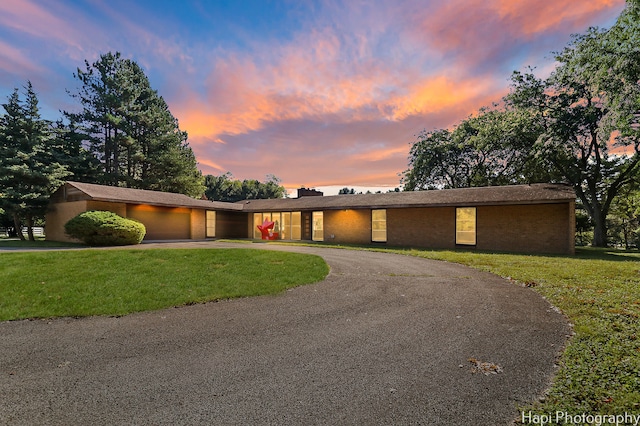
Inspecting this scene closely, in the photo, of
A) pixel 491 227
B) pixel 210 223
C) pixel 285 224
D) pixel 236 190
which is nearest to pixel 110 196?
pixel 210 223

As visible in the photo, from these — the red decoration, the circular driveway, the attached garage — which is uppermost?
the attached garage

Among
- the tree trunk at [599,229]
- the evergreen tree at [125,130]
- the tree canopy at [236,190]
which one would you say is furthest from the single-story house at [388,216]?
the tree canopy at [236,190]

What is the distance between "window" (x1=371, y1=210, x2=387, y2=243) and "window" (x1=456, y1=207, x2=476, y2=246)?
455 centimetres

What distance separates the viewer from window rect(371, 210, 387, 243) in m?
20.6

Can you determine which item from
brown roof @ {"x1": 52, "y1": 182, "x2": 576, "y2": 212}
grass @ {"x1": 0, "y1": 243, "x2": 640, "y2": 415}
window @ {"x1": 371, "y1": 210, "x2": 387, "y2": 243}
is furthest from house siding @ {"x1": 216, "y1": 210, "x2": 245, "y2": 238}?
grass @ {"x1": 0, "y1": 243, "x2": 640, "y2": 415}

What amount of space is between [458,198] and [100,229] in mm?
20141

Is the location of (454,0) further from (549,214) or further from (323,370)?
(549,214)

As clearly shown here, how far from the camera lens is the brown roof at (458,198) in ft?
51.1

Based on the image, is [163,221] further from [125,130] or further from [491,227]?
[491,227]

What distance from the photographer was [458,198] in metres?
18.0

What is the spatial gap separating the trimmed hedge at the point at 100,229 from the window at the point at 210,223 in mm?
8549

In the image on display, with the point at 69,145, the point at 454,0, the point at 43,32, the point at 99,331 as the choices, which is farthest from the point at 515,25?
the point at 69,145

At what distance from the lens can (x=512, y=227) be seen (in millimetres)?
16594

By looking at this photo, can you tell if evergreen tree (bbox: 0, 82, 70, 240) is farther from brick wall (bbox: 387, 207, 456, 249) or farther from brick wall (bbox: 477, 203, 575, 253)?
brick wall (bbox: 477, 203, 575, 253)
